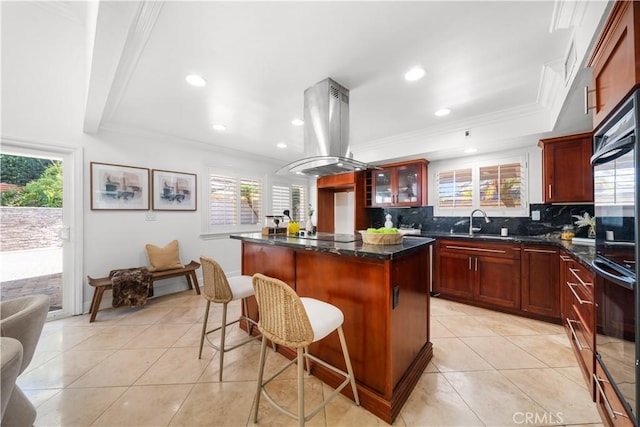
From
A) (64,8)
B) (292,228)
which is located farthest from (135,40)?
(292,228)

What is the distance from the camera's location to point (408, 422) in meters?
1.46

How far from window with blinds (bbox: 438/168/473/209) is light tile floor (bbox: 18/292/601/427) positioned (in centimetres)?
188

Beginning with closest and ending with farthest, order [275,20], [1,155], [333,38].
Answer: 1. [275,20]
2. [333,38]
3. [1,155]

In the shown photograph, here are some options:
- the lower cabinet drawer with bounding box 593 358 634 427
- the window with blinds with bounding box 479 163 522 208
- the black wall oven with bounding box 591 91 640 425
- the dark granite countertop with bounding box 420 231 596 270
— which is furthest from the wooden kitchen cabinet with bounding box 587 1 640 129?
the window with blinds with bounding box 479 163 522 208

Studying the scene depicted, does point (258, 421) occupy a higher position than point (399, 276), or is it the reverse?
point (399, 276)

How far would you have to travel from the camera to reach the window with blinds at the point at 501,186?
345cm

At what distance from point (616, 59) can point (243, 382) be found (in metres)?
2.91

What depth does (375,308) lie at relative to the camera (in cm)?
157

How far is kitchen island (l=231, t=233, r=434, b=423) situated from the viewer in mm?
1510

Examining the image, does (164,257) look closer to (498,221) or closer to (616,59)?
(616,59)

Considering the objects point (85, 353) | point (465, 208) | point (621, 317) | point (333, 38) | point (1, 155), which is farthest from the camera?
point (465, 208)

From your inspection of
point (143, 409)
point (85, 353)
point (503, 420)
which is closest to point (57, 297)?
point (85, 353)

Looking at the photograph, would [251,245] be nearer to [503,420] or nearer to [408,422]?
[408,422]

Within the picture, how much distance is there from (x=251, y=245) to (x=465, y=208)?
3341 mm
